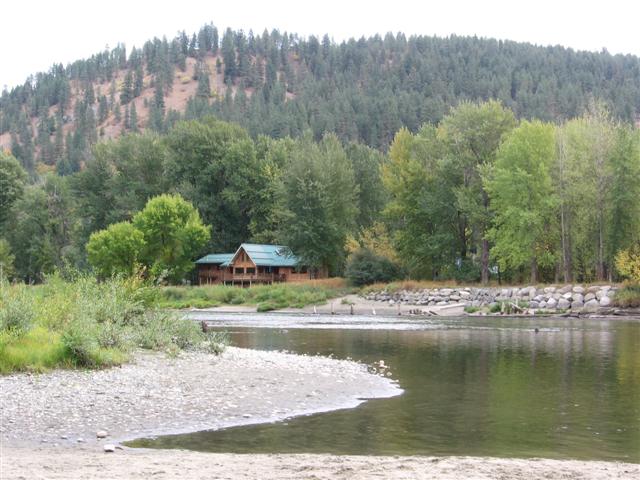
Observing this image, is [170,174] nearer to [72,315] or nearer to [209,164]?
[209,164]

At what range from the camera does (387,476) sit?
9.90m

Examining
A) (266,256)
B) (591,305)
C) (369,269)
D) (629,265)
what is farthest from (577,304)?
(266,256)

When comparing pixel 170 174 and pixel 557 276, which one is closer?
pixel 557 276

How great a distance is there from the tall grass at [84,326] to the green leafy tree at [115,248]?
→ 4694 cm

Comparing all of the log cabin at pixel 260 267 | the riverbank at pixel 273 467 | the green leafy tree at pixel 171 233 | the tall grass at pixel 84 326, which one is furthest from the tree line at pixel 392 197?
the riverbank at pixel 273 467

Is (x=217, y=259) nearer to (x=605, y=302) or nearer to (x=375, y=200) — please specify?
(x=375, y=200)

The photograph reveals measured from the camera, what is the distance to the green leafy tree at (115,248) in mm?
72562

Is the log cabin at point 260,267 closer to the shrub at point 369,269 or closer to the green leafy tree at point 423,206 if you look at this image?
the shrub at point 369,269

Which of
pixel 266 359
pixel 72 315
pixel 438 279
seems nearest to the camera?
pixel 72 315

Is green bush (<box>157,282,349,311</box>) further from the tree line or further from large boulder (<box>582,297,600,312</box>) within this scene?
→ large boulder (<box>582,297,600,312</box>)

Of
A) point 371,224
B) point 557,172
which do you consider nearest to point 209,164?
point 371,224

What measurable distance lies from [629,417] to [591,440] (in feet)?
8.73

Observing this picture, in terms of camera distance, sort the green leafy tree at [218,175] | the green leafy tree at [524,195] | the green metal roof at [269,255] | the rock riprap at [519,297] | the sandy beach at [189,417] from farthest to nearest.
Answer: the green leafy tree at [218,175], the green metal roof at [269,255], the green leafy tree at [524,195], the rock riprap at [519,297], the sandy beach at [189,417]

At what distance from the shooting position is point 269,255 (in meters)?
84.1
